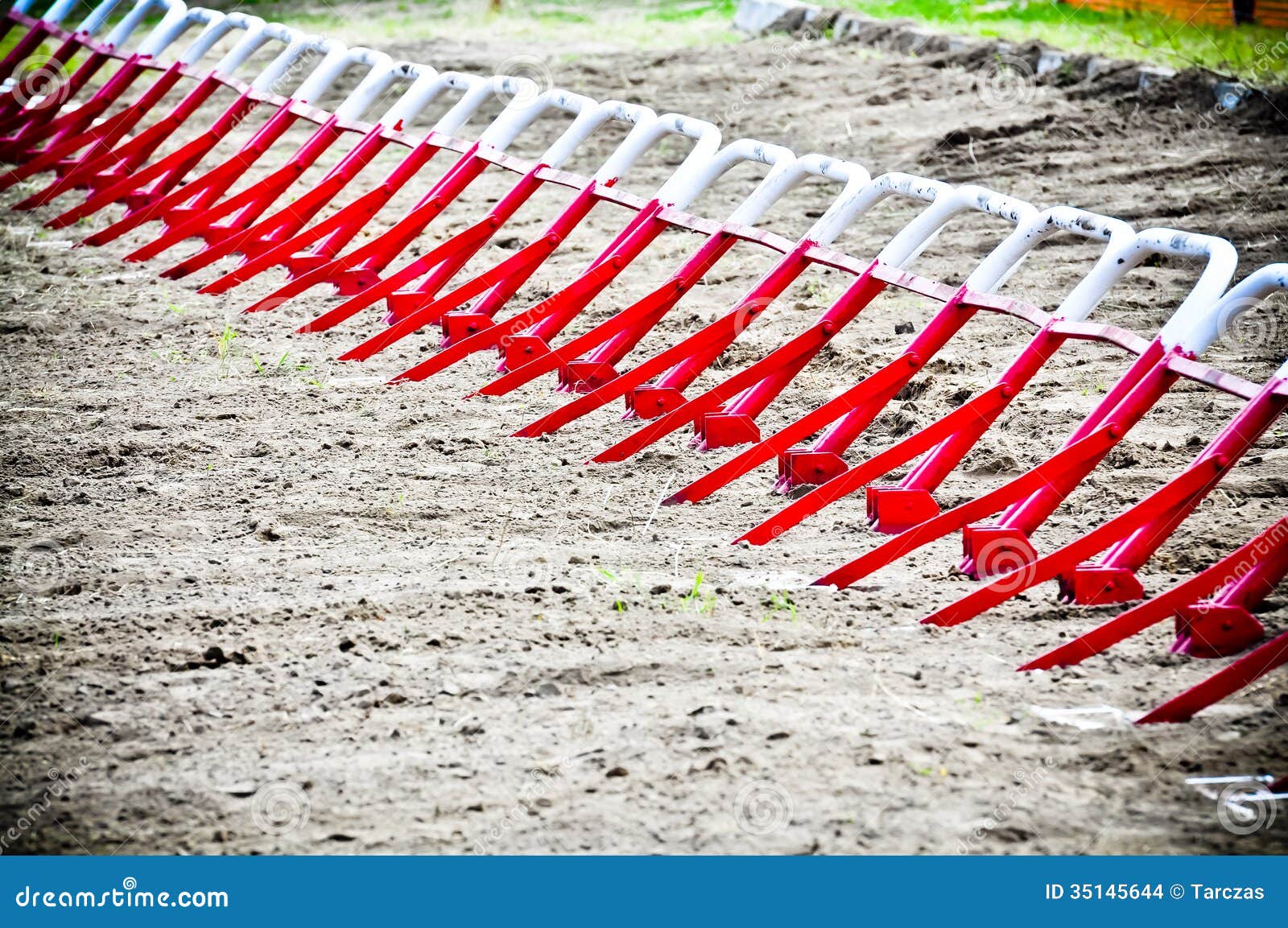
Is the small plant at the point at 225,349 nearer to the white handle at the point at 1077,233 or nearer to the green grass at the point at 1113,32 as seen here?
the white handle at the point at 1077,233

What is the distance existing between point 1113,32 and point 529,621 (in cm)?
846

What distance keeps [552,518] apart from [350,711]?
0.99 meters

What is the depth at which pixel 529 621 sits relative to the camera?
2988 mm

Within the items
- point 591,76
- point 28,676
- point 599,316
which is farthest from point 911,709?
point 591,76

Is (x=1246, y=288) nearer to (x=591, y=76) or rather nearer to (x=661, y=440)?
(x=661, y=440)

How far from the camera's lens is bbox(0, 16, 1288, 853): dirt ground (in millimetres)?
2367

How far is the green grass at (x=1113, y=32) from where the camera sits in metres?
7.86

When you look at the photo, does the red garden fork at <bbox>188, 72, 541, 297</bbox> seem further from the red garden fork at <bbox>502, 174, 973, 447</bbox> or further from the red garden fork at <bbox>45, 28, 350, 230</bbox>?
the red garden fork at <bbox>502, 174, 973, 447</bbox>

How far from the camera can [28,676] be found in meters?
2.79

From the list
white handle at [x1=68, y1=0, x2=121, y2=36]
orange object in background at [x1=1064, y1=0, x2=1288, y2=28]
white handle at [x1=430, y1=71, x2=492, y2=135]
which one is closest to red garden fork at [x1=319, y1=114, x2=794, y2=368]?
white handle at [x1=430, y1=71, x2=492, y2=135]

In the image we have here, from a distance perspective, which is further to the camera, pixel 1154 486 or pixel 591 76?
pixel 591 76

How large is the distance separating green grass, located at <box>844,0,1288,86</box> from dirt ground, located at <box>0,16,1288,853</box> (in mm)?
2859

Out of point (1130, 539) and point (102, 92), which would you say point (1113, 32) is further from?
point (1130, 539)

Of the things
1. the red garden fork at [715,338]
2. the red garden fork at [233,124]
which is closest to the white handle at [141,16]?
the red garden fork at [233,124]
